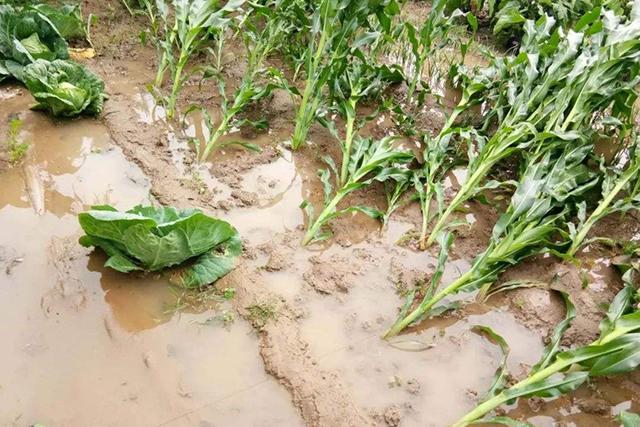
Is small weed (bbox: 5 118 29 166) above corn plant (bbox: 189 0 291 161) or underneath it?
underneath

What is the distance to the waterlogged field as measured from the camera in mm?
2498

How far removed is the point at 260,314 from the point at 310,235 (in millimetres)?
682

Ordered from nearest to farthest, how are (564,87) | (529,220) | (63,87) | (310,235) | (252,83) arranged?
(529,220)
(310,235)
(564,87)
(63,87)
(252,83)

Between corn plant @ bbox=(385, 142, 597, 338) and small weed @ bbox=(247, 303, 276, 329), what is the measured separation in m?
0.65

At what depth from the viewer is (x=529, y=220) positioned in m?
3.08

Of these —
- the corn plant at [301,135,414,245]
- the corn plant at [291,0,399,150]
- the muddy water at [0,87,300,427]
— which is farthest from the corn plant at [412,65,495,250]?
the muddy water at [0,87,300,427]

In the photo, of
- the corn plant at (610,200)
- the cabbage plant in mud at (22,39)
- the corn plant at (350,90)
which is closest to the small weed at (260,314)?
the corn plant at (350,90)

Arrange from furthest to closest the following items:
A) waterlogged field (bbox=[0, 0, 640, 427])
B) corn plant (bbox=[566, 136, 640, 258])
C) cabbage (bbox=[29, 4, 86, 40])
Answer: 1. cabbage (bbox=[29, 4, 86, 40])
2. corn plant (bbox=[566, 136, 640, 258])
3. waterlogged field (bbox=[0, 0, 640, 427])

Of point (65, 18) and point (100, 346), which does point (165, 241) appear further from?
point (65, 18)

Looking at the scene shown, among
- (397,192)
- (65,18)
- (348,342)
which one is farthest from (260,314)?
(65,18)

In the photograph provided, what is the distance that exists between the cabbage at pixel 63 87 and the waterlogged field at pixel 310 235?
0.02m

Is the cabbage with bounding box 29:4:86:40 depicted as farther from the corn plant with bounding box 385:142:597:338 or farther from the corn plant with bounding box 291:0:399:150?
the corn plant with bounding box 385:142:597:338

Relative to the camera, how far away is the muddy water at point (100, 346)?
7.70ft

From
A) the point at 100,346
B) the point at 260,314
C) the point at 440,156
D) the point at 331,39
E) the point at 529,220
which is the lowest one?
the point at 100,346
